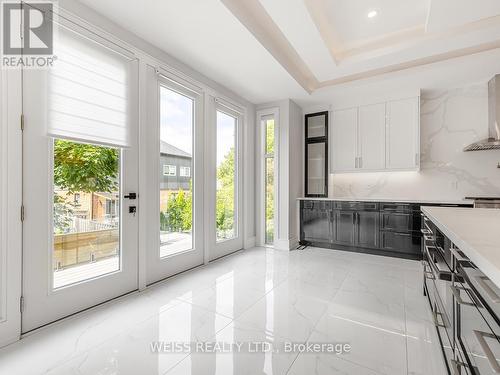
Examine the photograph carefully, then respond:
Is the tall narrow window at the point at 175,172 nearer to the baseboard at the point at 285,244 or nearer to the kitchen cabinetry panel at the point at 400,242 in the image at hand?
the baseboard at the point at 285,244

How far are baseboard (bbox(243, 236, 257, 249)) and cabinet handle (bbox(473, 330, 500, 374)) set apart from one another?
3618 mm

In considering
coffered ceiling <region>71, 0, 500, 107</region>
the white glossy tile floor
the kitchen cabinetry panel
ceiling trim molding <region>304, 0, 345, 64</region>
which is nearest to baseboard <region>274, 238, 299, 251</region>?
the white glossy tile floor

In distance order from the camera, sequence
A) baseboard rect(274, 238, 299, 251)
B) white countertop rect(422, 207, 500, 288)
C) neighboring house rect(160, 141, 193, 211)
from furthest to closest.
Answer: baseboard rect(274, 238, 299, 251) → neighboring house rect(160, 141, 193, 211) → white countertop rect(422, 207, 500, 288)

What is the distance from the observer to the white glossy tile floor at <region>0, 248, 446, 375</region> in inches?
58.4

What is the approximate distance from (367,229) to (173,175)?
3171mm

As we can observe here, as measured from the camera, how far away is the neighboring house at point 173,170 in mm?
2879

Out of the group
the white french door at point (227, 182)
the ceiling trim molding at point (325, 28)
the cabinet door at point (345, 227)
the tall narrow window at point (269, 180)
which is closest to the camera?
the ceiling trim molding at point (325, 28)

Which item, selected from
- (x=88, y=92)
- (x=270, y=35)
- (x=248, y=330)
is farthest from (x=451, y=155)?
(x=88, y=92)

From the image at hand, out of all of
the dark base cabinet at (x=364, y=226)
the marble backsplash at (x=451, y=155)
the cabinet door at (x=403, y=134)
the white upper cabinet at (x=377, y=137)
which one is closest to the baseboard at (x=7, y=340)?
the dark base cabinet at (x=364, y=226)

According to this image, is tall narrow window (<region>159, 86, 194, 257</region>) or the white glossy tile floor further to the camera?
tall narrow window (<region>159, 86, 194, 257</region>)

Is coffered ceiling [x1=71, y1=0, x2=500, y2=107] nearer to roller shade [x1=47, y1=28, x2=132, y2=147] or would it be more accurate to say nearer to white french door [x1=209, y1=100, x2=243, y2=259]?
roller shade [x1=47, y1=28, x2=132, y2=147]

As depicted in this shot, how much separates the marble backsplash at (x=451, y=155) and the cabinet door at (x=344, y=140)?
753 millimetres

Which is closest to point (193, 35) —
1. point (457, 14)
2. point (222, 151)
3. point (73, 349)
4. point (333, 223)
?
point (222, 151)

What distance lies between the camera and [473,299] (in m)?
0.93
